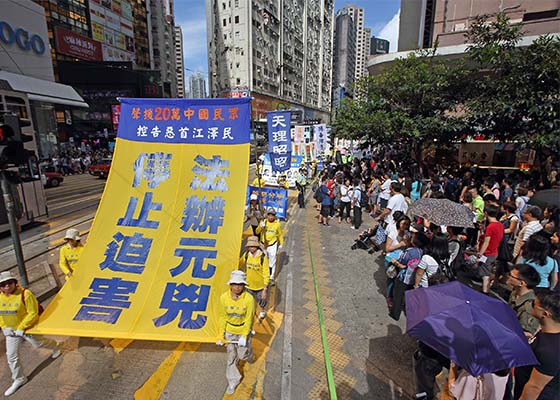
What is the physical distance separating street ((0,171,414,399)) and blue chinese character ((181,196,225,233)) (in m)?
1.90

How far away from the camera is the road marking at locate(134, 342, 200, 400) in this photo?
3795 millimetres

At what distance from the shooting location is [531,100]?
9.80 metres

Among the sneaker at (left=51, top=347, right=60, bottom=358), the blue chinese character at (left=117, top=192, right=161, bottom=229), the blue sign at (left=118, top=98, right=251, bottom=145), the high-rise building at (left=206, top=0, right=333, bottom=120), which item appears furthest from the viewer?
the high-rise building at (left=206, top=0, right=333, bottom=120)

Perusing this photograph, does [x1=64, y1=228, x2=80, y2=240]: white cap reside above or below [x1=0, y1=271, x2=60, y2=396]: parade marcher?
above

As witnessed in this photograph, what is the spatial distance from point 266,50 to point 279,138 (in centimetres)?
5119

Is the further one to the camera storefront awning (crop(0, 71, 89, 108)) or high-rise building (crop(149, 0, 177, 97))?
high-rise building (crop(149, 0, 177, 97))

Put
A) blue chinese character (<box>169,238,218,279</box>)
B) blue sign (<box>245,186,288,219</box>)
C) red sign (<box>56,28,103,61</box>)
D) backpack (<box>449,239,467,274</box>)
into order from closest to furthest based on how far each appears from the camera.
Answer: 1. blue chinese character (<box>169,238,218,279</box>)
2. backpack (<box>449,239,467,274</box>)
3. blue sign (<box>245,186,288,219</box>)
4. red sign (<box>56,28,103,61</box>)

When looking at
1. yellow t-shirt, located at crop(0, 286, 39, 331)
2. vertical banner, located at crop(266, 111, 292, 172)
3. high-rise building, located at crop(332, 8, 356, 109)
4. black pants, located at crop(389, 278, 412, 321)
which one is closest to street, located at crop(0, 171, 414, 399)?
black pants, located at crop(389, 278, 412, 321)

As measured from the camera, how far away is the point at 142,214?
5.38 m

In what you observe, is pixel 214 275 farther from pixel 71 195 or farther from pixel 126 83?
pixel 126 83

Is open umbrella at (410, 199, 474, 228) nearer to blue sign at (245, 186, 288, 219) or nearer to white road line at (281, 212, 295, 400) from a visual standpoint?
white road line at (281, 212, 295, 400)

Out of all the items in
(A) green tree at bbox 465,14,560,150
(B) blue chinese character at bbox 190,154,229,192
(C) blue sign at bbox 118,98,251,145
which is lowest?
(B) blue chinese character at bbox 190,154,229,192

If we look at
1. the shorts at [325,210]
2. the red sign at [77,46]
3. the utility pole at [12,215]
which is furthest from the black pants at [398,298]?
the red sign at [77,46]

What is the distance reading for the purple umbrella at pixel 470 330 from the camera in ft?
7.97
